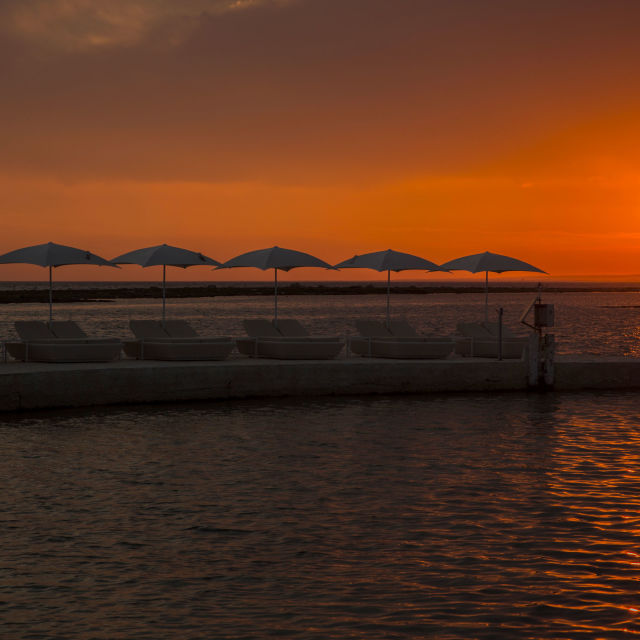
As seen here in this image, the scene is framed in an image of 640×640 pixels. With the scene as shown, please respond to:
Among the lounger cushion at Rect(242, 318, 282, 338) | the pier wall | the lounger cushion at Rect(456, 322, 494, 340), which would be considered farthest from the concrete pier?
the lounger cushion at Rect(456, 322, 494, 340)

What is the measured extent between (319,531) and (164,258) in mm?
12493

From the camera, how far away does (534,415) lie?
14875 millimetres

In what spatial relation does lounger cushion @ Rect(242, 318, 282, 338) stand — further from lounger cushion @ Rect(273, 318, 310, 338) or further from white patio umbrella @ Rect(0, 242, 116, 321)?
white patio umbrella @ Rect(0, 242, 116, 321)

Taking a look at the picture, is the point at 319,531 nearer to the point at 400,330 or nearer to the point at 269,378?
the point at 269,378

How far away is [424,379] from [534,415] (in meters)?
3.04

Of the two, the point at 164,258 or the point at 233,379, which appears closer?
the point at 233,379

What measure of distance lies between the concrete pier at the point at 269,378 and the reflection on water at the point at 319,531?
1635mm

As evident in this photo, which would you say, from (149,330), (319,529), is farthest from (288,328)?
(319,529)

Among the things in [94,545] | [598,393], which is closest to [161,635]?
[94,545]

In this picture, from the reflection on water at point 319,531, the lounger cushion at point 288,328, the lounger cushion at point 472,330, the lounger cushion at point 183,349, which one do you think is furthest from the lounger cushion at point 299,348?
the reflection on water at point 319,531

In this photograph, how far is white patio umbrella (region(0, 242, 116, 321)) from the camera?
18.1m

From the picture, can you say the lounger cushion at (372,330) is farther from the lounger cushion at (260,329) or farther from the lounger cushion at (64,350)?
the lounger cushion at (64,350)

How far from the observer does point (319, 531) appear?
7625mm

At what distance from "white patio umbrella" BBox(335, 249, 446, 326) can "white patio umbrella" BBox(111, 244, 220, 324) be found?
326 cm
